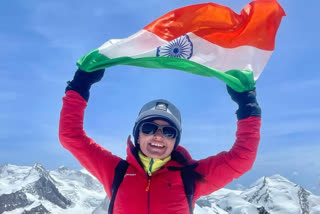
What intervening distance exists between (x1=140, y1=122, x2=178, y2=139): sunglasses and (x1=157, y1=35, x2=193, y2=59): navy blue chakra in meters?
1.77

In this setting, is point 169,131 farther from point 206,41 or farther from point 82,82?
point 206,41

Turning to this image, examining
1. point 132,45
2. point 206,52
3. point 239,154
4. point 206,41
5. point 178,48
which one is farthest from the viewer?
point 206,41

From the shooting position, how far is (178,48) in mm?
8508

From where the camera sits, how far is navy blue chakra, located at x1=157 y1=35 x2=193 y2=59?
8195 mm

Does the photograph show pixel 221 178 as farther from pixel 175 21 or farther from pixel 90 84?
pixel 175 21

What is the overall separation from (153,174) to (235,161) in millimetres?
1551

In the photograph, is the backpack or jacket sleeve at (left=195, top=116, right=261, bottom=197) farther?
the backpack

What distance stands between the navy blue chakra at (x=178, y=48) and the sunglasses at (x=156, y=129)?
177 centimetres

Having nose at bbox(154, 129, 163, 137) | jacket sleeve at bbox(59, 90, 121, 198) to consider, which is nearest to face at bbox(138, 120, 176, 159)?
nose at bbox(154, 129, 163, 137)

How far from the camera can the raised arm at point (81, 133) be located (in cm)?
718

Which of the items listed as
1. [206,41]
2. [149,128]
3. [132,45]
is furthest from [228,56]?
[149,128]

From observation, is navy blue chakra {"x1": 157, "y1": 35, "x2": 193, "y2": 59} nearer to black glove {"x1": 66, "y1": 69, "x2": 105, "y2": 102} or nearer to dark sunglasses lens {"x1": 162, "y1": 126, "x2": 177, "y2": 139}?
black glove {"x1": 66, "y1": 69, "x2": 105, "y2": 102}

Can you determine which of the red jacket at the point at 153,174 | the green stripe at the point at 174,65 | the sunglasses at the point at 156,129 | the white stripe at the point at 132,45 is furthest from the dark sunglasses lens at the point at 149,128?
the white stripe at the point at 132,45

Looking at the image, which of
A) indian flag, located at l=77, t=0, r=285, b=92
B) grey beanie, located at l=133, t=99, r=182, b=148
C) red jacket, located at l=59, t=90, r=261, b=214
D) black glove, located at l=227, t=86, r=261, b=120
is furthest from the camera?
indian flag, located at l=77, t=0, r=285, b=92
